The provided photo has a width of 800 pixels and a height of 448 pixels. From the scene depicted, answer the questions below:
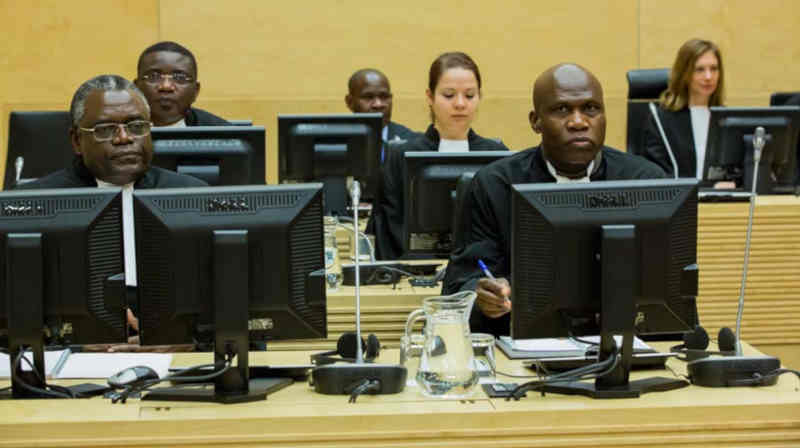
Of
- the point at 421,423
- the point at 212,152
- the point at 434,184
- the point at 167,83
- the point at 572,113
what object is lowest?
the point at 421,423

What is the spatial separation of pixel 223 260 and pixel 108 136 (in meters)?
1.16

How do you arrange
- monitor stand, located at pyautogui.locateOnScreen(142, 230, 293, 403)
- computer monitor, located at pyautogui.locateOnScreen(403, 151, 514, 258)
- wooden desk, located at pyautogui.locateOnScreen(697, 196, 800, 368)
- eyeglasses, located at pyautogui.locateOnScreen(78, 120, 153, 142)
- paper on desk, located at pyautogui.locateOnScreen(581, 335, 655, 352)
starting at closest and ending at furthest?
monitor stand, located at pyautogui.locateOnScreen(142, 230, 293, 403)
paper on desk, located at pyautogui.locateOnScreen(581, 335, 655, 352)
eyeglasses, located at pyautogui.locateOnScreen(78, 120, 153, 142)
computer monitor, located at pyautogui.locateOnScreen(403, 151, 514, 258)
wooden desk, located at pyautogui.locateOnScreen(697, 196, 800, 368)

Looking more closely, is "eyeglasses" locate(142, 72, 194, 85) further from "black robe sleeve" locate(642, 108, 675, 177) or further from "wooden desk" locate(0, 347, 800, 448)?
"wooden desk" locate(0, 347, 800, 448)

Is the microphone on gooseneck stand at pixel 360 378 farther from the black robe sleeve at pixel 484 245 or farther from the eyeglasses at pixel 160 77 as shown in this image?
the eyeglasses at pixel 160 77

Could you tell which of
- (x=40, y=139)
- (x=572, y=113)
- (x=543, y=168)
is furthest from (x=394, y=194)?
(x=572, y=113)

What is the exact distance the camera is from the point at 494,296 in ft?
9.24

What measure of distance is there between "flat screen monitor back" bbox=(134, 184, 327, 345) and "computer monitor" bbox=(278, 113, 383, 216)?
8.60ft

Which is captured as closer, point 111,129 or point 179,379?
point 179,379

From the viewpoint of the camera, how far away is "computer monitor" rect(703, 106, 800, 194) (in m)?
5.11

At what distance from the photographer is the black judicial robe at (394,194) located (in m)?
5.07

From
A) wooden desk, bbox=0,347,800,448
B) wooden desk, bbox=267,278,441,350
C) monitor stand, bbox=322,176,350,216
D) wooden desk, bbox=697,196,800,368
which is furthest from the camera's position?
monitor stand, bbox=322,176,350,216

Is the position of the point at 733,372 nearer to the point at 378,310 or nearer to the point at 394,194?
the point at 378,310

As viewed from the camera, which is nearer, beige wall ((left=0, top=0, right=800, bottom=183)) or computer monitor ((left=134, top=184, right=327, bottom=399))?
computer monitor ((left=134, top=184, right=327, bottom=399))

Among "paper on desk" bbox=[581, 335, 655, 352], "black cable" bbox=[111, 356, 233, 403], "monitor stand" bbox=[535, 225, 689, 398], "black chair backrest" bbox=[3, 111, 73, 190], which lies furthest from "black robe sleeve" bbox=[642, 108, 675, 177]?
"black cable" bbox=[111, 356, 233, 403]
